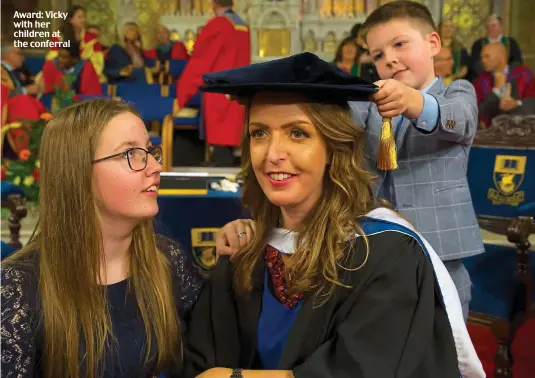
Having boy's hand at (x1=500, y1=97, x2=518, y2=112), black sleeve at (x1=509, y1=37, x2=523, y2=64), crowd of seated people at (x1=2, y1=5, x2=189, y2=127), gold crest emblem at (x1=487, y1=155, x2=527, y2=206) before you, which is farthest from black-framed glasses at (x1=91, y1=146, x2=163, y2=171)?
black sleeve at (x1=509, y1=37, x2=523, y2=64)

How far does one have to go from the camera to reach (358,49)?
21.4 ft

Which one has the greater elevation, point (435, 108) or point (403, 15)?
point (403, 15)

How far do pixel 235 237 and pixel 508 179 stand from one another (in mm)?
2890

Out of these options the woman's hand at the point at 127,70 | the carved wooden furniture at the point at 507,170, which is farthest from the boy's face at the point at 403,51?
the woman's hand at the point at 127,70

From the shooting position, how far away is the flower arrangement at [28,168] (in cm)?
525

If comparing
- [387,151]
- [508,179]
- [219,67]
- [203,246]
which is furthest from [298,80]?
[219,67]

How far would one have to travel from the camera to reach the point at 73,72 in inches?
260

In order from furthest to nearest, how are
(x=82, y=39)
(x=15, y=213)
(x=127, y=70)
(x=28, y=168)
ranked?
(x=127, y=70), (x=82, y=39), (x=28, y=168), (x=15, y=213)

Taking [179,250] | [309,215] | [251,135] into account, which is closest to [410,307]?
[309,215]

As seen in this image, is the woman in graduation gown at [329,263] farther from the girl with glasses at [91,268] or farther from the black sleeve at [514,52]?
the black sleeve at [514,52]

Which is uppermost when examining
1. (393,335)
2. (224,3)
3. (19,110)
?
(224,3)

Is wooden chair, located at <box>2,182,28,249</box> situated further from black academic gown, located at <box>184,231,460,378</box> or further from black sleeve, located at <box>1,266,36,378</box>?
black academic gown, located at <box>184,231,460,378</box>

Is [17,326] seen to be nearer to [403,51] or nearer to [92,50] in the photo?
[403,51]

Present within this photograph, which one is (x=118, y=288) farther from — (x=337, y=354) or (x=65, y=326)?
(x=337, y=354)
